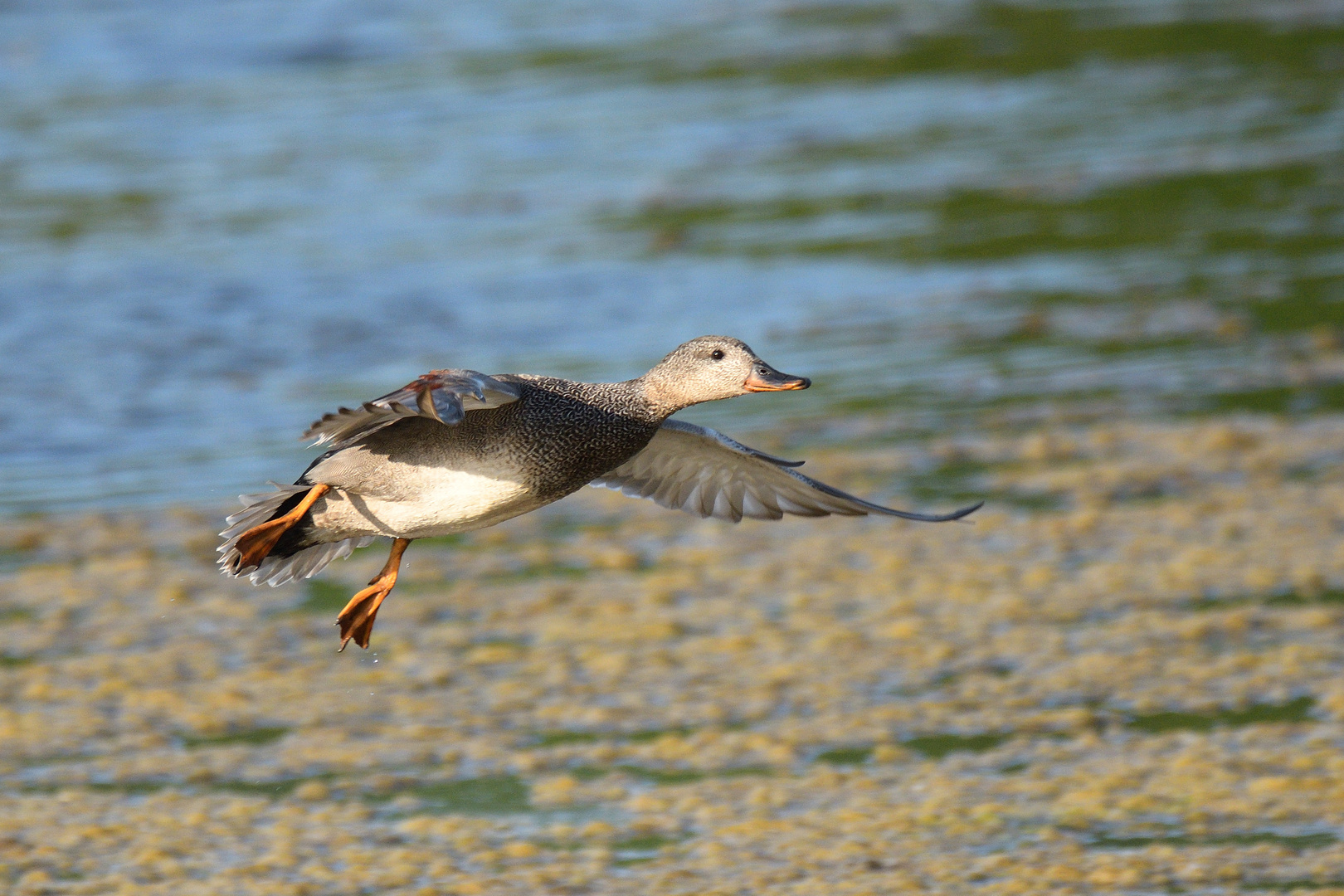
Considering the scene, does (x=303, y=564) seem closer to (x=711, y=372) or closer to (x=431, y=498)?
(x=431, y=498)

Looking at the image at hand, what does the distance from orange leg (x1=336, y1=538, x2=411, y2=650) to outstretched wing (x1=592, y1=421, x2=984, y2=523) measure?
63cm

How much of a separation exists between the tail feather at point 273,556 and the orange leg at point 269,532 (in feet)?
0.11

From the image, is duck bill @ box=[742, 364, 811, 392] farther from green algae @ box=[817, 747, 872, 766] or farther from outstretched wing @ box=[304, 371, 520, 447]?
green algae @ box=[817, 747, 872, 766]

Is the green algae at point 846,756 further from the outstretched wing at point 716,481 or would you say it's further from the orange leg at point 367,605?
the orange leg at point 367,605

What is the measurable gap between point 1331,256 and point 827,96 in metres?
5.01

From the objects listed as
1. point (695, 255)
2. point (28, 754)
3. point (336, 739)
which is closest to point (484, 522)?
point (336, 739)

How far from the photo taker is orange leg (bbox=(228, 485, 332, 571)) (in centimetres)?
474

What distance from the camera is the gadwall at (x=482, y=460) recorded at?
15.0ft

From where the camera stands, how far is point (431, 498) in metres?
4.56

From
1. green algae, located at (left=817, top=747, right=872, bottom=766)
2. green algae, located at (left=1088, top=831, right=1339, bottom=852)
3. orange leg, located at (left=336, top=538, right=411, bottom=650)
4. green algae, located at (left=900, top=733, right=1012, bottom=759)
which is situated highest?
orange leg, located at (left=336, top=538, right=411, bottom=650)

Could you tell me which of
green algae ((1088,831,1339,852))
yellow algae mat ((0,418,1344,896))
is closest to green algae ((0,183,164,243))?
yellow algae mat ((0,418,1344,896))

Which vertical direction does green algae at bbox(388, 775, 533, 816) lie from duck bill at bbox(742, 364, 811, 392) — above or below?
below

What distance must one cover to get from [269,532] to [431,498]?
18.7 inches

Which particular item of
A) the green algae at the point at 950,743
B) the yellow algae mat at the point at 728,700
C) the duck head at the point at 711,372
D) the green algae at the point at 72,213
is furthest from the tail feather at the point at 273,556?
the green algae at the point at 72,213
